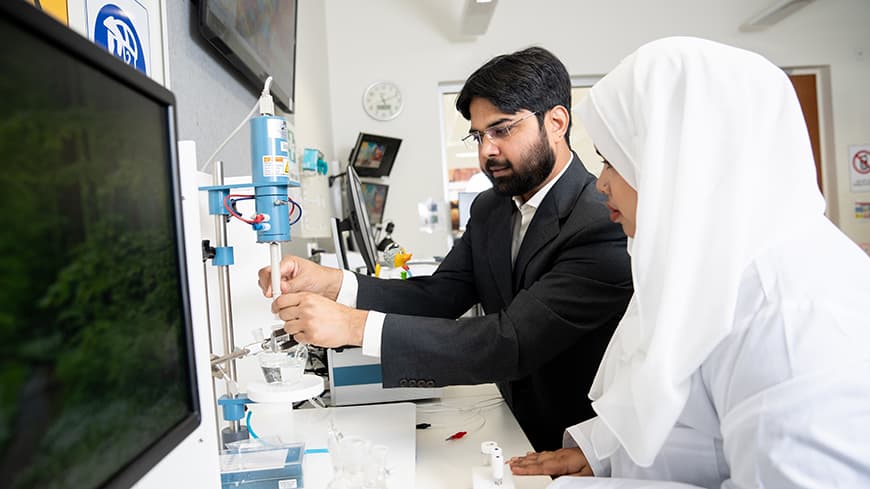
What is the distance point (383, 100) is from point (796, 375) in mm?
3686

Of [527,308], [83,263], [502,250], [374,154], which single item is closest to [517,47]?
[374,154]

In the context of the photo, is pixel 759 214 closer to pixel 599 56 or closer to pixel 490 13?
pixel 490 13

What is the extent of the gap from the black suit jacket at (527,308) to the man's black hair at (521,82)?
178 millimetres

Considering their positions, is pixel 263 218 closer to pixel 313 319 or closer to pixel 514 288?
pixel 313 319

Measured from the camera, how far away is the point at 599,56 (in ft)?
13.7

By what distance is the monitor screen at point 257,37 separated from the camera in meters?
1.39

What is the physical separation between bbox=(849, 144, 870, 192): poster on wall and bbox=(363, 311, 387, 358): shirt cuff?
4.48m

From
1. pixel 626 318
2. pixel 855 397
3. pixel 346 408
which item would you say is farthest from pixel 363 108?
pixel 855 397

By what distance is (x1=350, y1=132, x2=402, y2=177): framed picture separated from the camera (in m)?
3.71

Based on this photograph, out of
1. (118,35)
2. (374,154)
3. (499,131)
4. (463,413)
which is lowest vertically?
(463,413)

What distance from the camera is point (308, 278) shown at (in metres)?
1.35

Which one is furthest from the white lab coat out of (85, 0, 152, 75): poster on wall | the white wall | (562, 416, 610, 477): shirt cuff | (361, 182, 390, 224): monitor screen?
the white wall

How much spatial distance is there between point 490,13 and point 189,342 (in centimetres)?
344

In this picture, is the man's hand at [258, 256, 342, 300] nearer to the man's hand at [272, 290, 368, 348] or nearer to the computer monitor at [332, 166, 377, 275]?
the man's hand at [272, 290, 368, 348]
